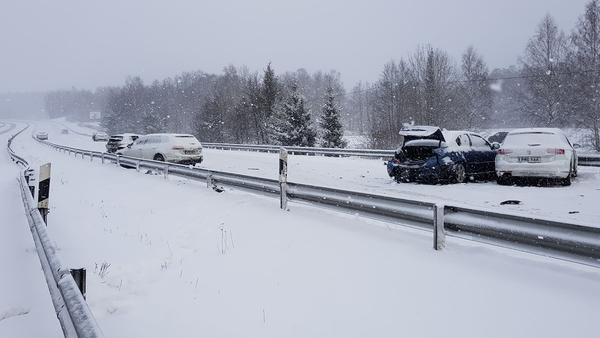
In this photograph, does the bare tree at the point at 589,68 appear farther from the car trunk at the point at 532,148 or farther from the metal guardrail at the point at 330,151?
the car trunk at the point at 532,148

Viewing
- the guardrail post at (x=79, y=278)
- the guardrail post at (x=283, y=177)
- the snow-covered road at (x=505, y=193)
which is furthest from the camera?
the guardrail post at (x=283, y=177)

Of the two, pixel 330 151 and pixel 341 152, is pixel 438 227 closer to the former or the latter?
pixel 341 152

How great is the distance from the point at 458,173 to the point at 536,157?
76.2 inches

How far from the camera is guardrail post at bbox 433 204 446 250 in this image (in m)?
4.54

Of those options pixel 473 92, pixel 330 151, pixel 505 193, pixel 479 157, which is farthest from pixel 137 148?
pixel 473 92

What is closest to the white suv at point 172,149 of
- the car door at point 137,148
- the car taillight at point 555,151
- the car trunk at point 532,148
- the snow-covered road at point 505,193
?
the car door at point 137,148

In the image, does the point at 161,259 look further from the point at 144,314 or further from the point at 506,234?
the point at 506,234

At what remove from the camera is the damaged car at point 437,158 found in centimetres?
1030

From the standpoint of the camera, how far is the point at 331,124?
32.2 m

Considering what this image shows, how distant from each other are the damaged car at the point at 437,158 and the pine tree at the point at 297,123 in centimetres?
2223

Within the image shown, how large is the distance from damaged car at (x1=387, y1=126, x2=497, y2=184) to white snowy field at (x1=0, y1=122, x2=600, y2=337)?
104 inches

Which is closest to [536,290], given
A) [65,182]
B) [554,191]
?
[554,191]

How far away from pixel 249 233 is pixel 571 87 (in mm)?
32958

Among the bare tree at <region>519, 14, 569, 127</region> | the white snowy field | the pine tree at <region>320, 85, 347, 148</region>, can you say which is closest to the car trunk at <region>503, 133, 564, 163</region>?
the white snowy field
